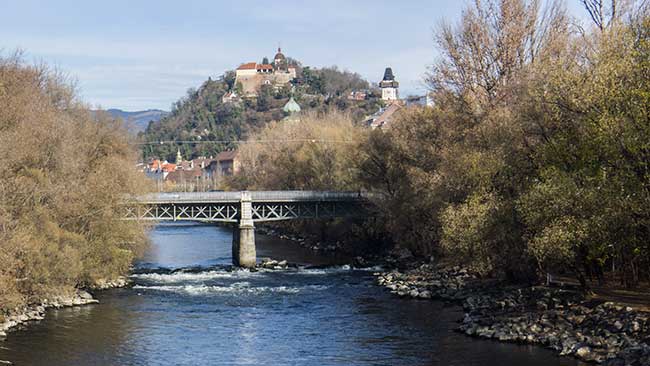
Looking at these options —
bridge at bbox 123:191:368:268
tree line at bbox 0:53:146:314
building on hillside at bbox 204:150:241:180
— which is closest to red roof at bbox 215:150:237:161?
building on hillside at bbox 204:150:241:180

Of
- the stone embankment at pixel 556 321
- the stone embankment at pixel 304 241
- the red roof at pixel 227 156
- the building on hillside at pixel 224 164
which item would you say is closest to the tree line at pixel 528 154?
the stone embankment at pixel 556 321

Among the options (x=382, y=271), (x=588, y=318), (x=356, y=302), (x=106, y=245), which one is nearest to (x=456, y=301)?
(x=356, y=302)

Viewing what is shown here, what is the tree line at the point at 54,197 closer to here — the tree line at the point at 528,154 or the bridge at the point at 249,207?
the bridge at the point at 249,207

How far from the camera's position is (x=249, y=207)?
64.4 m

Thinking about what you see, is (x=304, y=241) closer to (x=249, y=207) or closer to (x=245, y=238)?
(x=249, y=207)

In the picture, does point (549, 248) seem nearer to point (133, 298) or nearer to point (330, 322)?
point (330, 322)

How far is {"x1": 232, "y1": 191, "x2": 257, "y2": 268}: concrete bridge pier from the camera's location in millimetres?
61438

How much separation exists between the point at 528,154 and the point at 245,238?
94.7 feet

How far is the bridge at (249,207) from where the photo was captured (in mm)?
61531

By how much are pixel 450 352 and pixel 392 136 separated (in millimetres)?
29160

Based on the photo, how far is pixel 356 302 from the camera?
141 ft

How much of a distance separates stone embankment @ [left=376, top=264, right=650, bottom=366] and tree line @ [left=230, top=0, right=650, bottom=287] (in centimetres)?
164

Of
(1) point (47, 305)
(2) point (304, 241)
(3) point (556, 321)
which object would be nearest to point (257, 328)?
(1) point (47, 305)

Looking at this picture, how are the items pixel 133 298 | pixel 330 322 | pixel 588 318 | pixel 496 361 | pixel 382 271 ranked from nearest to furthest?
pixel 496 361, pixel 588 318, pixel 330 322, pixel 133 298, pixel 382 271
